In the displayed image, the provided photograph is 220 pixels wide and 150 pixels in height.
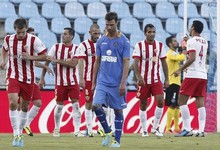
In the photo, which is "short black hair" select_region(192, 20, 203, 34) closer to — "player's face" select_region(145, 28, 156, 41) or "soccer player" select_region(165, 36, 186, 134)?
"player's face" select_region(145, 28, 156, 41)

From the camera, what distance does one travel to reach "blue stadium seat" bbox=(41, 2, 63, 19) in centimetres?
2627

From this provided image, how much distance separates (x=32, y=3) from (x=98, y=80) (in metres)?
13.7

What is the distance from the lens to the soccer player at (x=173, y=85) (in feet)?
64.8

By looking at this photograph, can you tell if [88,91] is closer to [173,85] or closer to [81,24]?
[173,85]

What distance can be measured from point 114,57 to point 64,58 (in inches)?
205

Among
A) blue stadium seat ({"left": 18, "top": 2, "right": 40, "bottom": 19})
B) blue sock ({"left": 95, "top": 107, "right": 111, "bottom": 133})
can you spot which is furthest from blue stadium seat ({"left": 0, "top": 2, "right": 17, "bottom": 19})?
blue sock ({"left": 95, "top": 107, "right": 111, "bottom": 133})

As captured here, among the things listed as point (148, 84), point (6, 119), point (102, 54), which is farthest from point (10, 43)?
point (6, 119)

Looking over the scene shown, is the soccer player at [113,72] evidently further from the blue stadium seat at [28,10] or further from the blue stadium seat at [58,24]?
the blue stadium seat at [28,10]

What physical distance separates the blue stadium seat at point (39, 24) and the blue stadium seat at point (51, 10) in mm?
372

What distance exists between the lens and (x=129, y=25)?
2650 centimetres

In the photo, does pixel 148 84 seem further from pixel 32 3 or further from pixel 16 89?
pixel 32 3

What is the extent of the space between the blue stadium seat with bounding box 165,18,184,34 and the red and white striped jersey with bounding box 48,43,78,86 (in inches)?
357

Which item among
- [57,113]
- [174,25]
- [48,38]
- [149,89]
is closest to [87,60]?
[57,113]

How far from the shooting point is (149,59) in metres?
17.6
